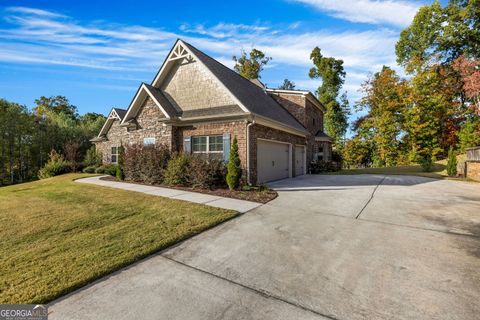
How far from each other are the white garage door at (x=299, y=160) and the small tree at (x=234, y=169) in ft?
23.3

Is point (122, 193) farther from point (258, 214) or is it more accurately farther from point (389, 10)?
point (389, 10)

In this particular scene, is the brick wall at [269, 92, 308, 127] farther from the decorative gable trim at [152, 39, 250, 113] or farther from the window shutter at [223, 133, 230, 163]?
the window shutter at [223, 133, 230, 163]

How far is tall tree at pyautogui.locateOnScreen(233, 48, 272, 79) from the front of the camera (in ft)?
108

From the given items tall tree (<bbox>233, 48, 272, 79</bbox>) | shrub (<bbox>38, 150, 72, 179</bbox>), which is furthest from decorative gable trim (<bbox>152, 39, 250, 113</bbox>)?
tall tree (<bbox>233, 48, 272, 79</bbox>)

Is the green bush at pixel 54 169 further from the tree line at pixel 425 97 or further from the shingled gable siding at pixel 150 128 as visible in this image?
the tree line at pixel 425 97

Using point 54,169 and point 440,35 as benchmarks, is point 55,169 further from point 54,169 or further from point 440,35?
point 440,35

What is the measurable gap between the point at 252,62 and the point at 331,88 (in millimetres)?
13081

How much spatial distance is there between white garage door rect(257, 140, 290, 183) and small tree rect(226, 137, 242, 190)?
1.73 metres

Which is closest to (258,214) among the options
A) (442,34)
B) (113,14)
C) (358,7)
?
(358,7)

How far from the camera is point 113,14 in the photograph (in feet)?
30.5

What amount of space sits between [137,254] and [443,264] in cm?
501

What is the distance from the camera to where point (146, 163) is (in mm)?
11312

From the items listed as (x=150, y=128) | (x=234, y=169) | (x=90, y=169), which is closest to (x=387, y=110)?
(x=234, y=169)
